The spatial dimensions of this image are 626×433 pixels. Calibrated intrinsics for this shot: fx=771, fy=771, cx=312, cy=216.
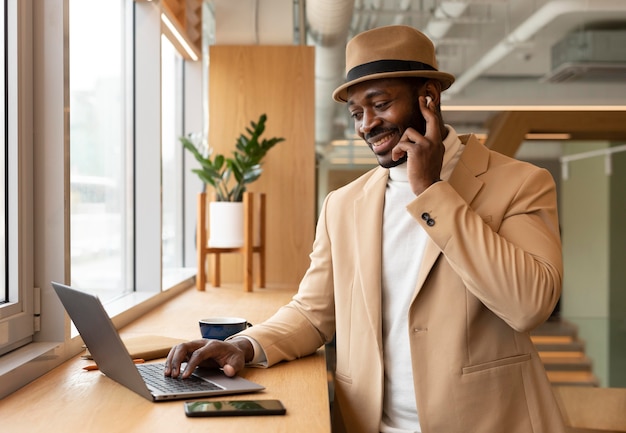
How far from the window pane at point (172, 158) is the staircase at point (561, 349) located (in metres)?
2.51

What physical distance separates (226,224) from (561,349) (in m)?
2.73

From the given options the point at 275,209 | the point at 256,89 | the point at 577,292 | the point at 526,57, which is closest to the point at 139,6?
the point at 256,89

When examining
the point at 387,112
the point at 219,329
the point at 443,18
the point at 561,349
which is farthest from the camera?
the point at 561,349

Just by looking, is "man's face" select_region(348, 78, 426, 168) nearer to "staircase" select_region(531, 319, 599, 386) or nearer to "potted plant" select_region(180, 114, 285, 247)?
"potted plant" select_region(180, 114, 285, 247)

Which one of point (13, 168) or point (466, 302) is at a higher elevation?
point (13, 168)

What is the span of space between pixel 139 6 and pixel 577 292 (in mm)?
3427

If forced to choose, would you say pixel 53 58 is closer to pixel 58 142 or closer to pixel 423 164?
pixel 58 142

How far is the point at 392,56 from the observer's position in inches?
70.2

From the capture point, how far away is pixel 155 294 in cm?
338

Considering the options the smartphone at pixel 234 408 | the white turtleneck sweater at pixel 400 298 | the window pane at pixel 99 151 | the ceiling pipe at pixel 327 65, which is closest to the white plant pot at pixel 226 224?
the window pane at pixel 99 151

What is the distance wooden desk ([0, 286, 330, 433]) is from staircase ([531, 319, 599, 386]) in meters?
3.62

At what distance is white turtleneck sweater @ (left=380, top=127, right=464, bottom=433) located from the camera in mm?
1761

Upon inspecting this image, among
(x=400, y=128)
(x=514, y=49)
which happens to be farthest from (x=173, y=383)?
(x=514, y=49)

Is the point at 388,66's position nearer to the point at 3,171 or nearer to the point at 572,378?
the point at 3,171
